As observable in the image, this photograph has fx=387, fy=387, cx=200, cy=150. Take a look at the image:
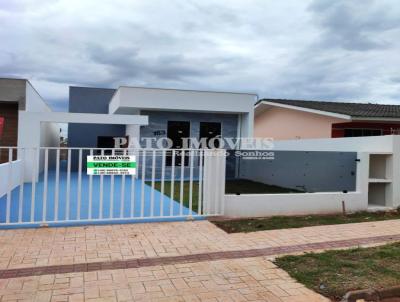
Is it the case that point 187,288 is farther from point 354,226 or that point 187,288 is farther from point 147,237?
point 354,226

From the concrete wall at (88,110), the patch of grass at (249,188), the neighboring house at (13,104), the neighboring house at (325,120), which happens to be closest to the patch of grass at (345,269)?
the patch of grass at (249,188)

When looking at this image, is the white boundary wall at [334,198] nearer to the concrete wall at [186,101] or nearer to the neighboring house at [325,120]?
the neighboring house at [325,120]

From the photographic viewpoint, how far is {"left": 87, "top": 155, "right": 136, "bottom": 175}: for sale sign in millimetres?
7452

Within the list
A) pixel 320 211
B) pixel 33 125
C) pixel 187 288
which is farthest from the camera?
pixel 33 125

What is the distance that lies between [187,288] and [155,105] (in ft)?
46.3

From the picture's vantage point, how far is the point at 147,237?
6.78 m

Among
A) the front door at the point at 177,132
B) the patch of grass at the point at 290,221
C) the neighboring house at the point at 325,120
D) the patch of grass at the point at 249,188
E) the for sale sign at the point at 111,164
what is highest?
the neighboring house at the point at 325,120

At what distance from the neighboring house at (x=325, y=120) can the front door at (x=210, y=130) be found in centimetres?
429

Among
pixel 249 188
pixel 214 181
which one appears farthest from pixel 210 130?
pixel 214 181

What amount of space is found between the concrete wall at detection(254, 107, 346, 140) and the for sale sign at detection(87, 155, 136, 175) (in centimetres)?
1344

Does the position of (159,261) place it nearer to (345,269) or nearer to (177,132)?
(345,269)

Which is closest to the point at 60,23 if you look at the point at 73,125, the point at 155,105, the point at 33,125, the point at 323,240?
the point at 33,125

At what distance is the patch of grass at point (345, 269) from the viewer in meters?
4.58

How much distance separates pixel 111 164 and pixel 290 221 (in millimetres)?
3956
